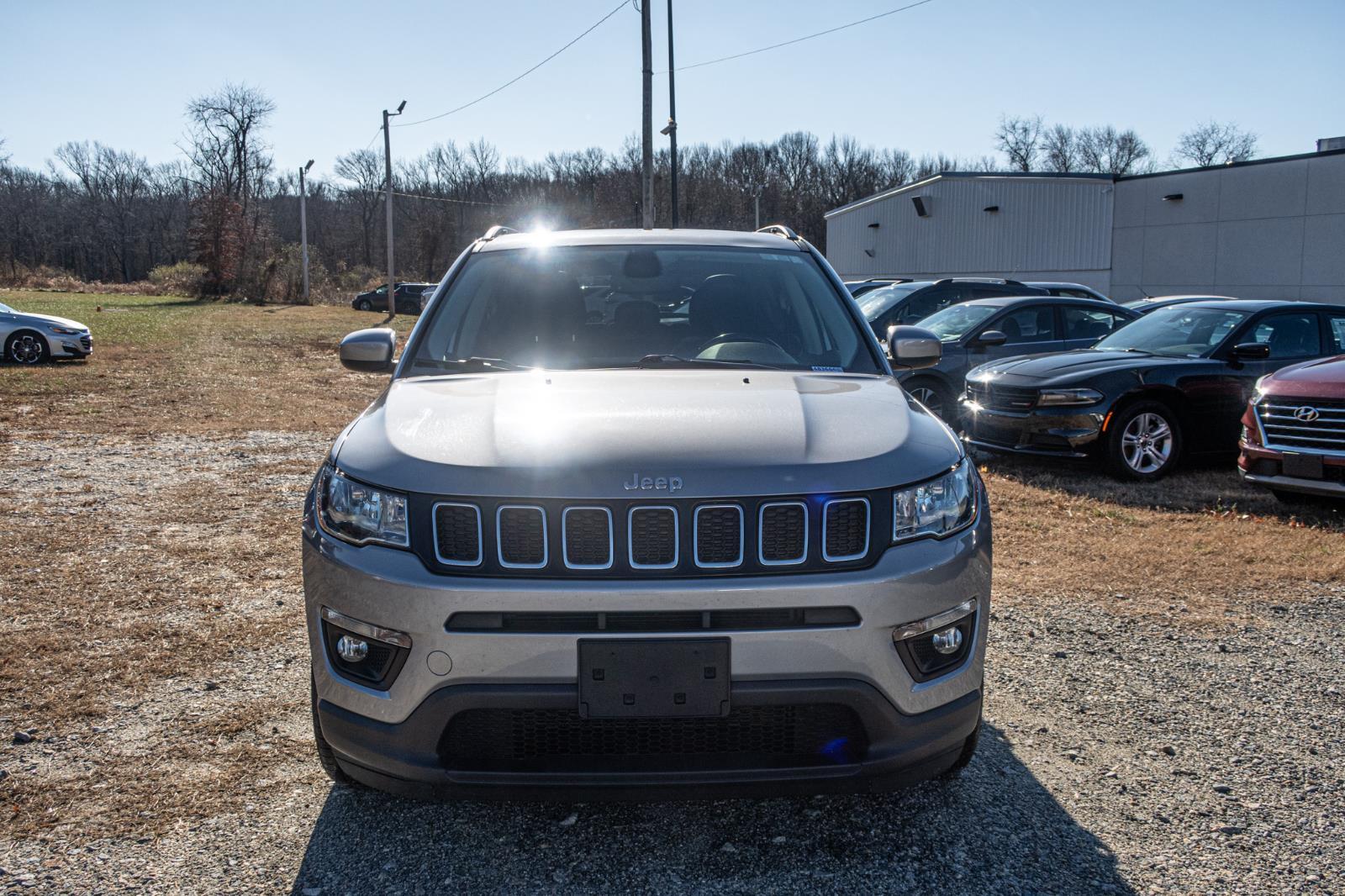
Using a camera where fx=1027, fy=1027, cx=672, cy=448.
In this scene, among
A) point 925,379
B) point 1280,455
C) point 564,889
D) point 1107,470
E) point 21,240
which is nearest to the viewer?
point 564,889

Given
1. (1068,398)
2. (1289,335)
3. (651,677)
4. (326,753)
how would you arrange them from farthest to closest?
(1289,335), (1068,398), (326,753), (651,677)

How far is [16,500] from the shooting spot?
7523 mm

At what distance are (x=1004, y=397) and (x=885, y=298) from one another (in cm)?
527

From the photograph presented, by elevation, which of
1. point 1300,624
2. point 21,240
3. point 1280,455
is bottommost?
point 1300,624

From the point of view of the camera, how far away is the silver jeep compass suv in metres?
2.35

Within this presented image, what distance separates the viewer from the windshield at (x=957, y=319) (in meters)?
11.2

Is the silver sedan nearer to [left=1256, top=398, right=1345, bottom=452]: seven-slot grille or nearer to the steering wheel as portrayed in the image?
the steering wheel

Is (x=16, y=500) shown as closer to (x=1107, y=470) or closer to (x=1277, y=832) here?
(x=1277, y=832)

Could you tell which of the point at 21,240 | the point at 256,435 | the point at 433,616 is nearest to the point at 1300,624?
the point at 433,616

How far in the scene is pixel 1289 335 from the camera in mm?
8977

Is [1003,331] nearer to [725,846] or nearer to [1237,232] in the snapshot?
[725,846]

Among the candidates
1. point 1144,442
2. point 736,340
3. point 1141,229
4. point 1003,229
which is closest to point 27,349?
point 1144,442

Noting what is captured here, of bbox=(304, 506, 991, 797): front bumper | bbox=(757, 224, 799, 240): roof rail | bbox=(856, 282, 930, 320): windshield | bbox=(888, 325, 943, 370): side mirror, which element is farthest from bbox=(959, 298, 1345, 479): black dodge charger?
bbox=(304, 506, 991, 797): front bumper

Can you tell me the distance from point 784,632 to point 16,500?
23.7ft
